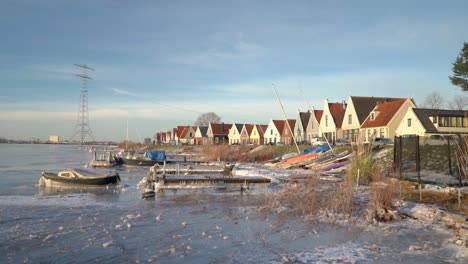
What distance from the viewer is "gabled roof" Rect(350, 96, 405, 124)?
59.7 meters

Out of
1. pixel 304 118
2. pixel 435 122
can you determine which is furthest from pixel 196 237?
pixel 304 118

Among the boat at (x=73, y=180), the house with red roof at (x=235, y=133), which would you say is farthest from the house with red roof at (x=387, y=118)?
the house with red roof at (x=235, y=133)

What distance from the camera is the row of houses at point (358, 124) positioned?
45438mm

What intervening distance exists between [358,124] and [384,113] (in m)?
4.72

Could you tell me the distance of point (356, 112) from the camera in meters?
59.9

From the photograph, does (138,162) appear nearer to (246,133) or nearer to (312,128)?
(312,128)

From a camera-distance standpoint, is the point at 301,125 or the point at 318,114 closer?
the point at 318,114

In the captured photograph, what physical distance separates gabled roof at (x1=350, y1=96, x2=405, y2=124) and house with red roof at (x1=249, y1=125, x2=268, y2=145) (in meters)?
34.5

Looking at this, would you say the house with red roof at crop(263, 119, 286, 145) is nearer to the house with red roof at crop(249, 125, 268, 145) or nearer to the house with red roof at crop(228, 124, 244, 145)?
the house with red roof at crop(249, 125, 268, 145)

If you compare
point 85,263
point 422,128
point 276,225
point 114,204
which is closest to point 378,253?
point 276,225

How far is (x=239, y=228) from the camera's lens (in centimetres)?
1264

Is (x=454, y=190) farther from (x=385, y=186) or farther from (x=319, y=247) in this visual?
(x=319, y=247)

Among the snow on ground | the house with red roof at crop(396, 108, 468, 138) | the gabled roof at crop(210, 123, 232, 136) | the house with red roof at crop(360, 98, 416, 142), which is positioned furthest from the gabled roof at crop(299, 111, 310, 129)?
the snow on ground

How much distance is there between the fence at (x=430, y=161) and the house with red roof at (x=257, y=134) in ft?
206
